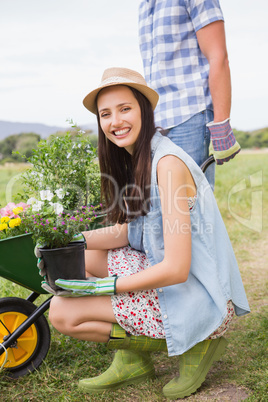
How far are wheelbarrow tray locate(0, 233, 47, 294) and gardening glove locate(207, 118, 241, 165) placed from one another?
37.8 inches

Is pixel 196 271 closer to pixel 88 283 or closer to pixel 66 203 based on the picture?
pixel 88 283

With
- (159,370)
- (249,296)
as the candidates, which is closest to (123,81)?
(159,370)

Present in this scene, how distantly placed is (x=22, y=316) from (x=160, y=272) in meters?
0.82

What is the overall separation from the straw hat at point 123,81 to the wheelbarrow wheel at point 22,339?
1004 mm

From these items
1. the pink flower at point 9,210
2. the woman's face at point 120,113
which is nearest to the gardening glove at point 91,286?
the pink flower at point 9,210

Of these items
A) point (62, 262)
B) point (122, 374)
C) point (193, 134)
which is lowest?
point (122, 374)

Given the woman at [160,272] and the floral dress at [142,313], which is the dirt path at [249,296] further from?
the floral dress at [142,313]

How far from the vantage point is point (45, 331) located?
7.00ft

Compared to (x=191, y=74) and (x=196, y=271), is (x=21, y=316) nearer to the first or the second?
(x=196, y=271)

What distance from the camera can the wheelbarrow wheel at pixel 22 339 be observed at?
206 cm

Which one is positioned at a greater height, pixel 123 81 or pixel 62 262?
pixel 123 81

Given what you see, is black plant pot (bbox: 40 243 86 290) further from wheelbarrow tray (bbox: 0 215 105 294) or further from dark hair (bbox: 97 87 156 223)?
dark hair (bbox: 97 87 156 223)

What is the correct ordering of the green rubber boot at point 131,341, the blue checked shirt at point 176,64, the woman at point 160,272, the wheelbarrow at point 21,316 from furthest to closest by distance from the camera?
the blue checked shirt at point 176,64 < the wheelbarrow at point 21,316 < the green rubber boot at point 131,341 < the woman at point 160,272

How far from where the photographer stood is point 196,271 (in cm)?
177
